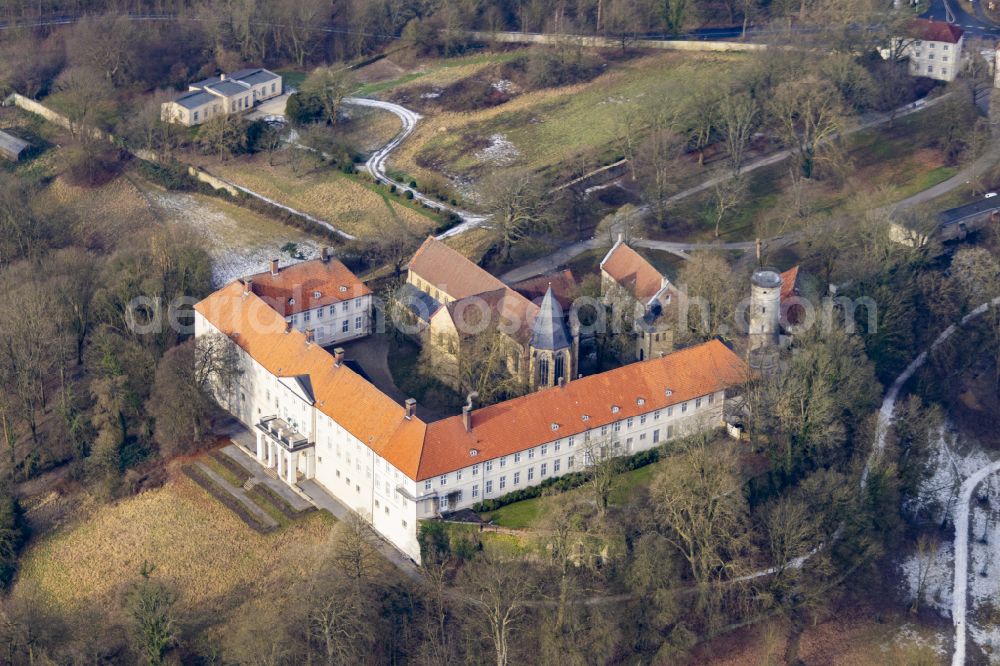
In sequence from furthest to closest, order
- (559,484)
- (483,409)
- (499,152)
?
(499,152)
(559,484)
(483,409)

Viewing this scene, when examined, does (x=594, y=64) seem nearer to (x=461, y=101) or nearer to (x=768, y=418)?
(x=461, y=101)

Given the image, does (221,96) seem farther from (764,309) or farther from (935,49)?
(935,49)

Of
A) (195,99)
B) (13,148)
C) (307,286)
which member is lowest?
(307,286)

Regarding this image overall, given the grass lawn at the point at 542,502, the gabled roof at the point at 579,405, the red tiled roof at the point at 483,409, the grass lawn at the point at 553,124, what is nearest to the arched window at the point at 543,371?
the gabled roof at the point at 579,405

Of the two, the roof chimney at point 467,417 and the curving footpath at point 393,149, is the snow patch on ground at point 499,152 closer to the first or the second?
the curving footpath at point 393,149

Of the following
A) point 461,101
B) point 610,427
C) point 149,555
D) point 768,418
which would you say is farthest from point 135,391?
point 461,101

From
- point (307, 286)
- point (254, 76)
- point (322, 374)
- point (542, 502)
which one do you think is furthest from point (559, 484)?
point (254, 76)
